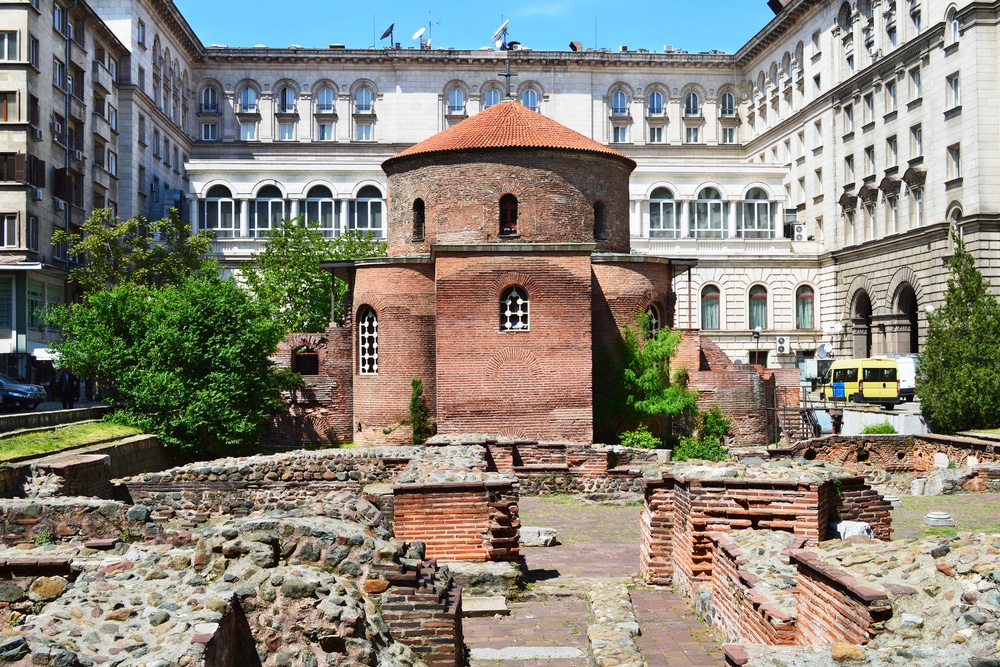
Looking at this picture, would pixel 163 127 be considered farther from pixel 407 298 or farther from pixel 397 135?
pixel 407 298

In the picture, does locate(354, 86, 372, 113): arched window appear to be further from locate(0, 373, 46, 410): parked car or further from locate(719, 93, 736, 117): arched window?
locate(0, 373, 46, 410): parked car

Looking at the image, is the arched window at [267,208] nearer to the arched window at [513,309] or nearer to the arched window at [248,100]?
the arched window at [248,100]

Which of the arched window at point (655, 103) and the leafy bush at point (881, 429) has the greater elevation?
the arched window at point (655, 103)

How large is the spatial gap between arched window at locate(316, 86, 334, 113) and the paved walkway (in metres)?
55.0

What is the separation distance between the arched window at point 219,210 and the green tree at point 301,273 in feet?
35.2

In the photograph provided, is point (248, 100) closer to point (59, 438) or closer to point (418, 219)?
point (418, 219)

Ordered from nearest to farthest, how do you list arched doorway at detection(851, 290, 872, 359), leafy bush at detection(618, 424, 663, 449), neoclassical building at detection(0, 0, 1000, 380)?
leafy bush at detection(618, 424, 663, 449) < neoclassical building at detection(0, 0, 1000, 380) < arched doorway at detection(851, 290, 872, 359)

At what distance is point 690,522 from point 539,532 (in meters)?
4.53

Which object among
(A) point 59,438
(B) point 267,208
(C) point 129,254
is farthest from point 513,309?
(B) point 267,208

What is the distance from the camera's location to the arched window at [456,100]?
67.6m

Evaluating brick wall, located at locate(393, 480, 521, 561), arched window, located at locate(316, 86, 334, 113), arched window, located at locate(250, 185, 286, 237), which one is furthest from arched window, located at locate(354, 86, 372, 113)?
brick wall, located at locate(393, 480, 521, 561)

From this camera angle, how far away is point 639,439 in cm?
2770

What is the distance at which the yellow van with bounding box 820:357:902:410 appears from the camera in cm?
3984

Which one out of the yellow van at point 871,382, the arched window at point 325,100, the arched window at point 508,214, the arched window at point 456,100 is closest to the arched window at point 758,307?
the yellow van at point 871,382
